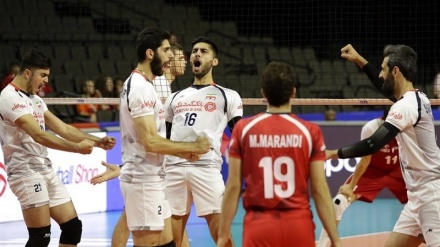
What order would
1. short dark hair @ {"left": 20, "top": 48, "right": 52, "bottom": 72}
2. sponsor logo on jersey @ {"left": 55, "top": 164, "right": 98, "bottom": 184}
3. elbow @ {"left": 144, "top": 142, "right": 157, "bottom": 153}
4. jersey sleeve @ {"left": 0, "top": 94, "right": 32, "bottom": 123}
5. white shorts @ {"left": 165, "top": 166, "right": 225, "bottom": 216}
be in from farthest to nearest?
sponsor logo on jersey @ {"left": 55, "top": 164, "right": 98, "bottom": 184}, white shorts @ {"left": 165, "top": 166, "right": 225, "bottom": 216}, short dark hair @ {"left": 20, "top": 48, "right": 52, "bottom": 72}, jersey sleeve @ {"left": 0, "top": 94, "right": 32, "bottom": 123}, elbow @ {"left": 144, "top": 142, "right": 157, "bottom": 153}

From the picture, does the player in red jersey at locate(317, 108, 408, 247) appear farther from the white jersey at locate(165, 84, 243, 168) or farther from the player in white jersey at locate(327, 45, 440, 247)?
the player in white jersey at locate(327, 45, 440, 247)

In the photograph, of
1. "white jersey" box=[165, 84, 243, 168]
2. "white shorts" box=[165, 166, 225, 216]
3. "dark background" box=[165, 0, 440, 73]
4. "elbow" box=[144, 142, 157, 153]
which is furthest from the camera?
"dark background" box=[165, 0, 440, 73]

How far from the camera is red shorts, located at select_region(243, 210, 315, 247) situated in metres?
5.91

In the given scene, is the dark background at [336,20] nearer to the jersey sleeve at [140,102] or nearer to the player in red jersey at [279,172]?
the jersey sleeve at [140,102]

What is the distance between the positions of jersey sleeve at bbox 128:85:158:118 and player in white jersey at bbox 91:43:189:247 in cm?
87

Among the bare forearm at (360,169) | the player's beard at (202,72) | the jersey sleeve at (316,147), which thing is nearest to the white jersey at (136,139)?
the player's beard at (202,72)

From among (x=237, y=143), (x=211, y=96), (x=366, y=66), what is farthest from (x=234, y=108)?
(x=237, y=143)

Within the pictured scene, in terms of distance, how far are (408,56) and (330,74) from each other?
47.6 ft

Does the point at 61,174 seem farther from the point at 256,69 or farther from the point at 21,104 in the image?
the point at 256,69

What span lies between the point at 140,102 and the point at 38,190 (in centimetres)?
176

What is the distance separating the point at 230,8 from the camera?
73.1 ft

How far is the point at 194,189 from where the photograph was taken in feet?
28.9

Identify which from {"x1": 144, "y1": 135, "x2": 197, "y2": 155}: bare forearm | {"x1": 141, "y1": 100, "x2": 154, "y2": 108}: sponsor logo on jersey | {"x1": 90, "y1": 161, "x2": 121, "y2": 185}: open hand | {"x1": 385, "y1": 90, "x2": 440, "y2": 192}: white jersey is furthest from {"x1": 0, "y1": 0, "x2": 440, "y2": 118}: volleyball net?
{"x1": 385, "y1": 90, "x2": 440, "y2": 192}: white jersey

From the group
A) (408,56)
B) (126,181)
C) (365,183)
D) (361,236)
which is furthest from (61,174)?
(408,56)
